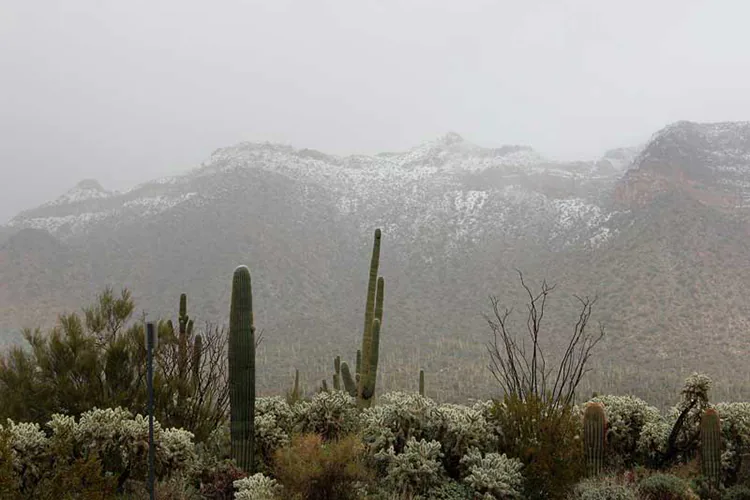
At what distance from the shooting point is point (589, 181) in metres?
64.9

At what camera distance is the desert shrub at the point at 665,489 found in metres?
7.21

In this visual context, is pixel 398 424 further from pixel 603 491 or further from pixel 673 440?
pixel 673 440

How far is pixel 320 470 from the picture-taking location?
6.43 meters

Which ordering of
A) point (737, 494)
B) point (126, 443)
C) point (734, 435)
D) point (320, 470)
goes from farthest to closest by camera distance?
point (734, 435) < point (737, 494) < point (126, 443) < point (320, 470)

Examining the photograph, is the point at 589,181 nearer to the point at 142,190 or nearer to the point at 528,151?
the point at 528,151

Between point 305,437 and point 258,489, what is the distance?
43.8 inches

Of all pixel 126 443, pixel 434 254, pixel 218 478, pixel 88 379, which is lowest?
pixel 434 254

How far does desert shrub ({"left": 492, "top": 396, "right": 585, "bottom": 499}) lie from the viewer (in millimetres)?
7402

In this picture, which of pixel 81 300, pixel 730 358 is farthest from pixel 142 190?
pixel 730 358

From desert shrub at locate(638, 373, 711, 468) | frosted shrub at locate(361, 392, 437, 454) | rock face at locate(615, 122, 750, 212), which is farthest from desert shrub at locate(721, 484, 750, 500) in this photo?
rock face at locate(615, 122, 750, 212)

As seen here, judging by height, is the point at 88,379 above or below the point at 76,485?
above

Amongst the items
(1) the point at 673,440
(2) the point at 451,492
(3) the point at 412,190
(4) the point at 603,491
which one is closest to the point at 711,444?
(1) the point at 673,440

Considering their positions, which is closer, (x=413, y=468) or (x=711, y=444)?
(x=413, y=468)

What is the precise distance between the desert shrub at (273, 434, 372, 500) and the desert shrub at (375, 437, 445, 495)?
0.68 metres
